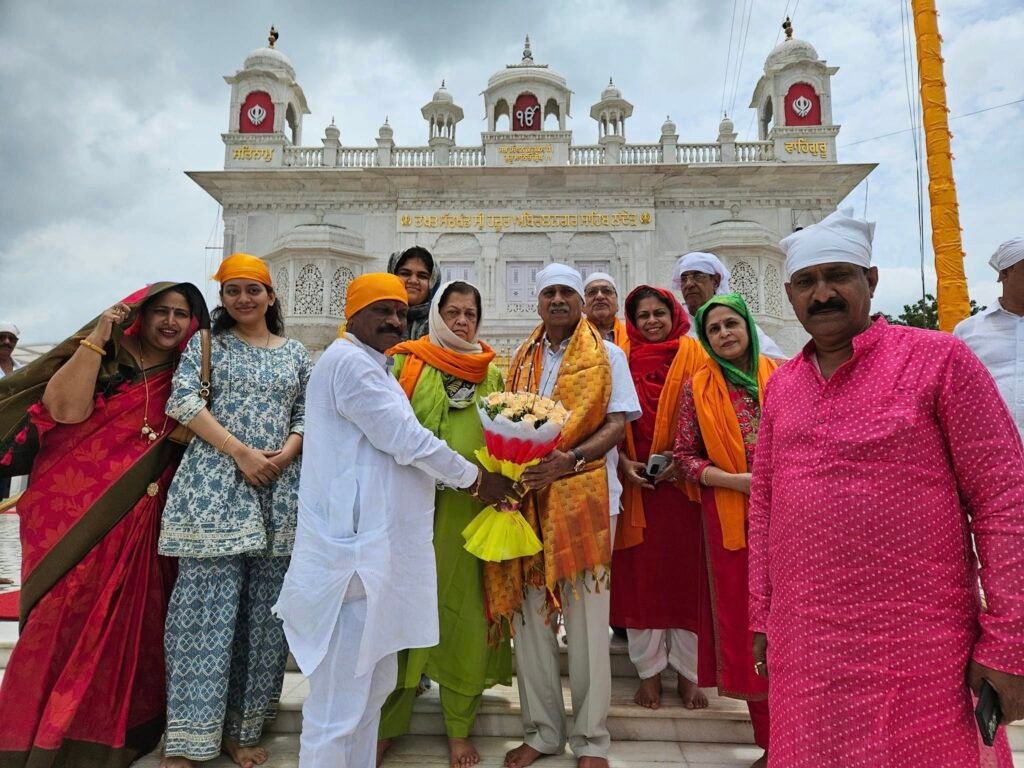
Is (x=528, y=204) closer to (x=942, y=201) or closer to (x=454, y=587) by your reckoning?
(x=942, y=201)

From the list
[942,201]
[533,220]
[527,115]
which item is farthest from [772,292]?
[942,201]

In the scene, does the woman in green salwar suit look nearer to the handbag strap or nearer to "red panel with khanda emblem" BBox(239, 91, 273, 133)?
the handbag strap

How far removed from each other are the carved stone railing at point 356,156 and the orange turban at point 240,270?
1396cm

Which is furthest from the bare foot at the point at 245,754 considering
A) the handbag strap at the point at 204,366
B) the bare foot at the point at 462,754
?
A: the handbag strap at the point at 204,366

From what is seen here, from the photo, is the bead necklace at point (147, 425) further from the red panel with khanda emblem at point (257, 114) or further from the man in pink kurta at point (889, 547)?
the red panel with khanda emblem at point (257, 114)

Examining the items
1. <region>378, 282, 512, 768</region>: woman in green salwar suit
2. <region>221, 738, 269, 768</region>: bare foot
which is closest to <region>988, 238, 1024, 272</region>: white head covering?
<region>378, 282, 512, 768</region>: woman in green salwar suit

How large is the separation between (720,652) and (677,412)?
0.93 metres

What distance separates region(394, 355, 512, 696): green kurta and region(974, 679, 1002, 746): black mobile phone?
1.51 metres

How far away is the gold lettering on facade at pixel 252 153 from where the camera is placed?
595 inches

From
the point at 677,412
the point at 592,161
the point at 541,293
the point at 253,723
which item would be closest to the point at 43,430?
the point at 253,723

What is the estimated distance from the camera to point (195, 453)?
222 cm

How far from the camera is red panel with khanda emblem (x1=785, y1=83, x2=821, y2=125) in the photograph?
1501 cm

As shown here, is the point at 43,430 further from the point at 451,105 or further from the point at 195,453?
the point at 451,105

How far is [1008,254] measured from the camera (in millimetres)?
2525
